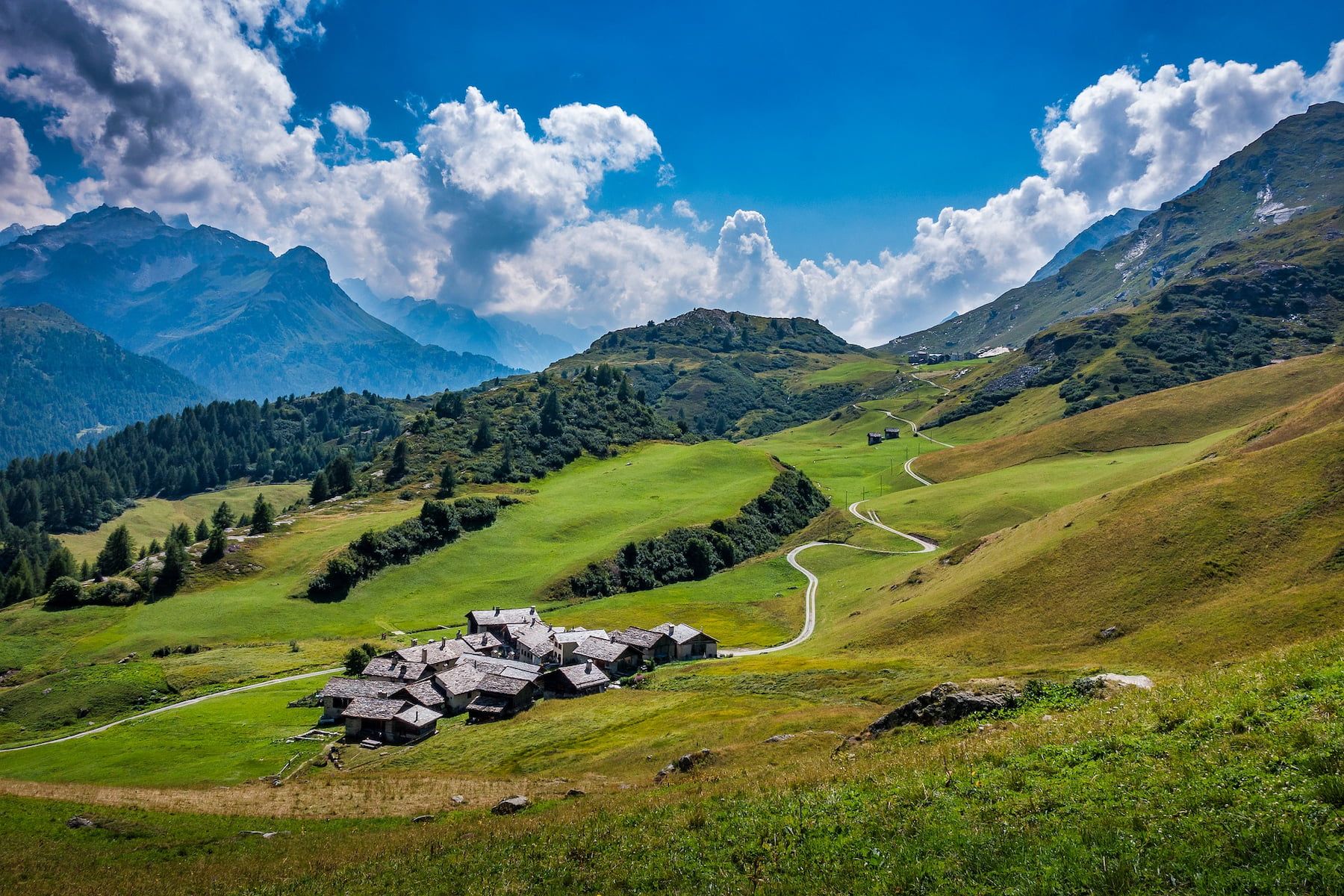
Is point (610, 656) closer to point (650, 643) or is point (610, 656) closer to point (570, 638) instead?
point (650, 643)

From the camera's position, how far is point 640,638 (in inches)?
3595

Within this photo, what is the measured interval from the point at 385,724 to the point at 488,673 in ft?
48.3

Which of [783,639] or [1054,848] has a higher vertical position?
[1054,848]

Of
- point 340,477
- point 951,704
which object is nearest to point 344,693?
point 951,704

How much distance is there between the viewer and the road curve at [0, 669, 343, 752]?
228 feet

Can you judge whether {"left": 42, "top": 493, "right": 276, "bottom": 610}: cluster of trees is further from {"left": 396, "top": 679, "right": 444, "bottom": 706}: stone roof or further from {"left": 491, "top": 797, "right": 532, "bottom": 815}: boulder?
{"left": 491, "top": 797, "right": 532, "bottom": 815}: boulder

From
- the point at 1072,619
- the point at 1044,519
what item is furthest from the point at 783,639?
the point at 1072,619

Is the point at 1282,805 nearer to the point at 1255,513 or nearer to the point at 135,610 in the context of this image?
the point at 1255,513

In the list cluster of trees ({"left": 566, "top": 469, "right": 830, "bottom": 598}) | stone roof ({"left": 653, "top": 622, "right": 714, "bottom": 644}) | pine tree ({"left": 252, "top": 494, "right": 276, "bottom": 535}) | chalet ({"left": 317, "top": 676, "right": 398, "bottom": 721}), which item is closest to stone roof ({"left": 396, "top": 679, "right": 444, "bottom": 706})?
chalet ({"left": 317, "top": 676, "right": 398, "bottom": 721})

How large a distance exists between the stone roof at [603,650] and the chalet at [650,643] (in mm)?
1306

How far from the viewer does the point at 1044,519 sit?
86875mm

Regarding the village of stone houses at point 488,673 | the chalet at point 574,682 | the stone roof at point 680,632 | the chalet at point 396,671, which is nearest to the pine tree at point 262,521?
the village of stone houses at point 488,673

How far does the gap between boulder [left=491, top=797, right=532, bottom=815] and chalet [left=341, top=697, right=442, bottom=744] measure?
116 feet

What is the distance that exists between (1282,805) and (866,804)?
10.1m
